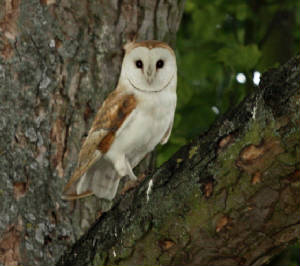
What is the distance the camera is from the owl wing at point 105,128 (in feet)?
9.27

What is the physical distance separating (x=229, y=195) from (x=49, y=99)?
1.52 meters

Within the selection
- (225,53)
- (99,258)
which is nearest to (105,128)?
(99,258)

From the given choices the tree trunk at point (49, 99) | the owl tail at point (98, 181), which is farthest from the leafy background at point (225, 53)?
the owl tail at point (98, 181)

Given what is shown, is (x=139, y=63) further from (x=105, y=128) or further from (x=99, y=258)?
(x=99, y=258)

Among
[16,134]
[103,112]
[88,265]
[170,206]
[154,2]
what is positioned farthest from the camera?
[154,2]

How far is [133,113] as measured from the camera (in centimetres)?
282

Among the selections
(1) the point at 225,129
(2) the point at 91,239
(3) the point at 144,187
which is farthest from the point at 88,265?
(1) the point at 225,129

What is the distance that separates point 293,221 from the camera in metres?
2.00

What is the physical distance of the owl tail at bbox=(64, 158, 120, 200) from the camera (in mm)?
2953

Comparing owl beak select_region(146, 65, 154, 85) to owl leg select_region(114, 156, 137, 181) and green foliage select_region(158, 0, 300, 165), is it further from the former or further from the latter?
green foliage select_region(158, 0, 300, 165)

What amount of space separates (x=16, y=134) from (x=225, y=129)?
4.69 ft

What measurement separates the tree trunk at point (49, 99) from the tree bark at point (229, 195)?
81 cm

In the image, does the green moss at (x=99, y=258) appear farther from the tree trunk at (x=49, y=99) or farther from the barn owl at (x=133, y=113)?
the tree trunk at (x=49, y=99)

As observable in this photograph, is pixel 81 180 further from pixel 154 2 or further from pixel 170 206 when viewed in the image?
pixel 154 2
